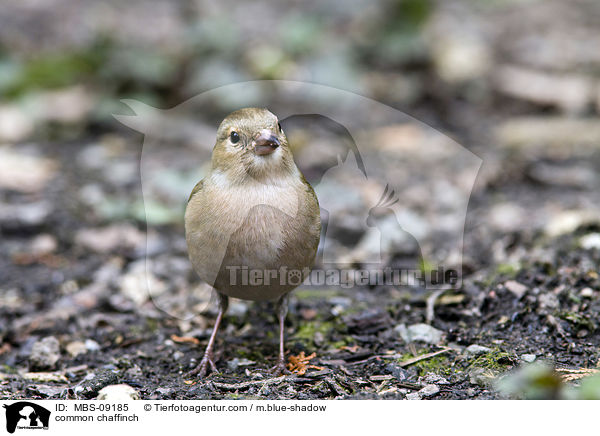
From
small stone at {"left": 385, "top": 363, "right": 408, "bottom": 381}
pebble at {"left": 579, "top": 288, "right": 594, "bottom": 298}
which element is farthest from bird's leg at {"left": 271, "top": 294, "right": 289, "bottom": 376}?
pebble at {"left": 579, "top": 288, "right": 594, "bottom": 298}

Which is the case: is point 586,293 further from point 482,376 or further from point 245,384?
point 245,384

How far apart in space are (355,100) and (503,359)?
4526mm

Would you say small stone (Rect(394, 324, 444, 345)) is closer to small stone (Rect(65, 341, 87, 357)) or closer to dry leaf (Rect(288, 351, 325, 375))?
dry leaf (Rect(288, 351, 325, 375))

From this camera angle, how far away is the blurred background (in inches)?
162

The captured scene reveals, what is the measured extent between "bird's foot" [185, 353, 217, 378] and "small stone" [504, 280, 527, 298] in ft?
5.52

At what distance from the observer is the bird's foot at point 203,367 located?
3477 mm

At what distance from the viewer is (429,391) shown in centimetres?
306

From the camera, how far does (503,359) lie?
3.21 meters

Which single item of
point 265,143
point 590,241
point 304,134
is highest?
point 304,134

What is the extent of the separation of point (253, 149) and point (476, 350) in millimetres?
1502

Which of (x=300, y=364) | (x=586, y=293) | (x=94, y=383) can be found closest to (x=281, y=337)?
(x=300, y=364)
